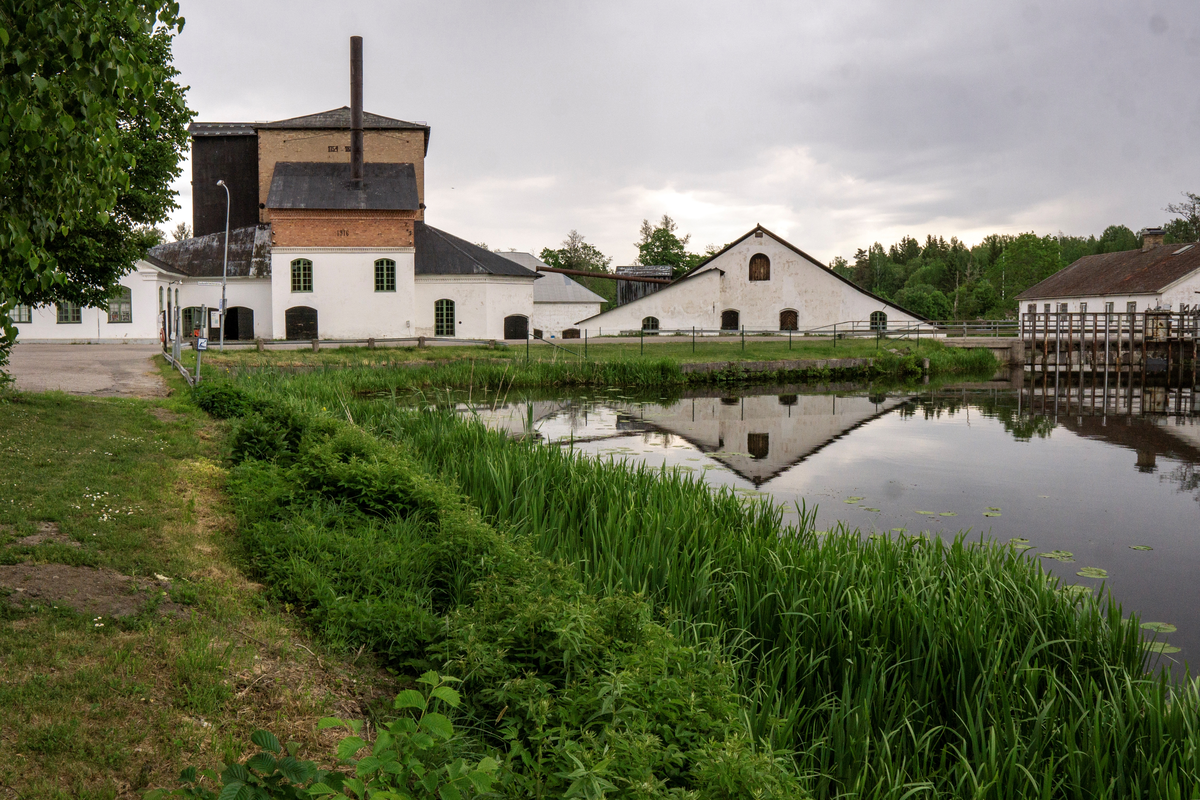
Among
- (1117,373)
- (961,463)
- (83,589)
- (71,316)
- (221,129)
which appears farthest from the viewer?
(221,129)

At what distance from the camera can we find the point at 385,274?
127 feet

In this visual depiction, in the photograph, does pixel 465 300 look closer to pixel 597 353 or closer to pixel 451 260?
pixel 451 260

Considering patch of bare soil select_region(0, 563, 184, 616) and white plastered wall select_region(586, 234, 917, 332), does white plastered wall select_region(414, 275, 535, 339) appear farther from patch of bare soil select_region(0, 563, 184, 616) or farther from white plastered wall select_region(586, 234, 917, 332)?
patch of bare soil select_region(0, 563, 184, 616)

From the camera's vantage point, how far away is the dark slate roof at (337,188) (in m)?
38.3

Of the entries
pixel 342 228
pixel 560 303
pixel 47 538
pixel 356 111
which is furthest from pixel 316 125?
pixel 47 538

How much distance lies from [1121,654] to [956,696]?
1.12 m

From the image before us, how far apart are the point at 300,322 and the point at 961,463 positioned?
31745 millimetres

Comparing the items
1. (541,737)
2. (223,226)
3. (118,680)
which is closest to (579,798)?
(541,737)

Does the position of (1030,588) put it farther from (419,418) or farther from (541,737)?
(419,418)

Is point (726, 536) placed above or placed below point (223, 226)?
below

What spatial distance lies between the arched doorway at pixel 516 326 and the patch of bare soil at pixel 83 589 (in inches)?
1416

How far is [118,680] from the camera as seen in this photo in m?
3.82

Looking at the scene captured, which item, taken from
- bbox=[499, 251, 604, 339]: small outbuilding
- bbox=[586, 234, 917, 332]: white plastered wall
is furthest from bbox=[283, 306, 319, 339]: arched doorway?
bbox=[499, 251, 604, 339]: small outbuilding

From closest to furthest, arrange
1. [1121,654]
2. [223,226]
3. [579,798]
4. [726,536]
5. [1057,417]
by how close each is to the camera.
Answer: [579,798] → [1121,654] → [726,536] → [1057,417] → [223,226]
